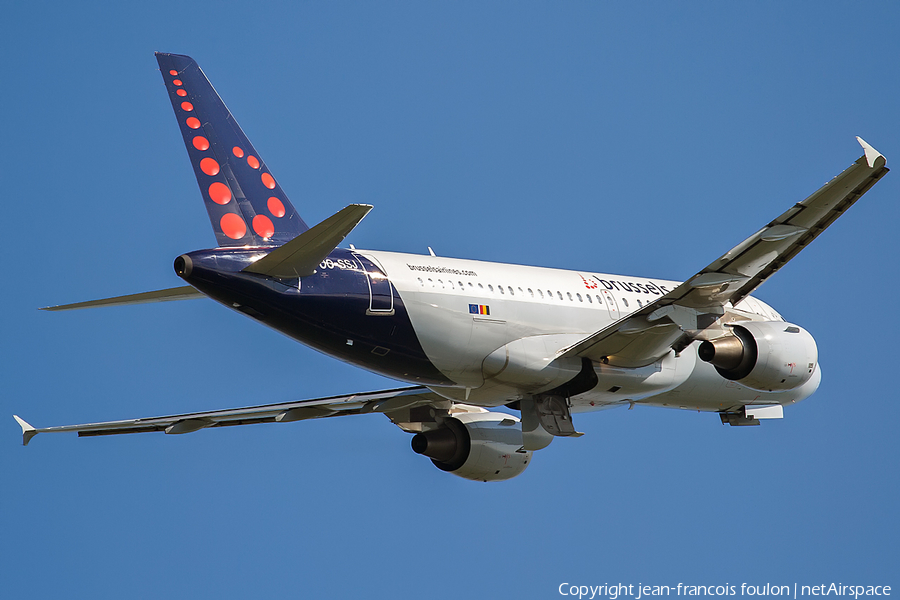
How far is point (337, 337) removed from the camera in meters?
20.6

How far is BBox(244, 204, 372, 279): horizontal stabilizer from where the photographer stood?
722 inches

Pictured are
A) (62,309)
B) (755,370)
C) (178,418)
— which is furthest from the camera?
(178,418)

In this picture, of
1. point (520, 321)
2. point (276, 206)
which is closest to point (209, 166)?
point (276, 206)

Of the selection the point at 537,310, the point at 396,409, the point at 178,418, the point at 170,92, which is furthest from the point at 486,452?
the point at 170,92

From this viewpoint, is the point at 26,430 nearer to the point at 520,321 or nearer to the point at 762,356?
the point at 520,321

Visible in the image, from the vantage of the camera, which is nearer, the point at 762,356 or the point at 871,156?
the point at 871,156

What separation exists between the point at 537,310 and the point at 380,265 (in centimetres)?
361

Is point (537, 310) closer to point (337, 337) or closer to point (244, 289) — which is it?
point (337, 337)

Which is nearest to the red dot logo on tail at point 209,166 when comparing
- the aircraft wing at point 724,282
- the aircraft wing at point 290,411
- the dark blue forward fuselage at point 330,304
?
the dark blue forward fuselage at point 330,304

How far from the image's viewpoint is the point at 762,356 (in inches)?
883

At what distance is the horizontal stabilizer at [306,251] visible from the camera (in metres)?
18.3

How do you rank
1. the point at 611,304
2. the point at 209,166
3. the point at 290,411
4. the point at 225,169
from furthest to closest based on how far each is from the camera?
the point at 290,411 → the point at 611,304 → the point at 225,169 → the point at 209,166

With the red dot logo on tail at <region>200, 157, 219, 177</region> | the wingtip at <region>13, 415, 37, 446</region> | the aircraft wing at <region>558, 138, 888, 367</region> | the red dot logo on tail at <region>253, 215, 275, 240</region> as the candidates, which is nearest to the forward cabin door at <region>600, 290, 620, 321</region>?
the aircraft wing at <region>558, 138, 888, 367</region>

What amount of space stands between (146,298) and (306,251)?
10.0 feet
